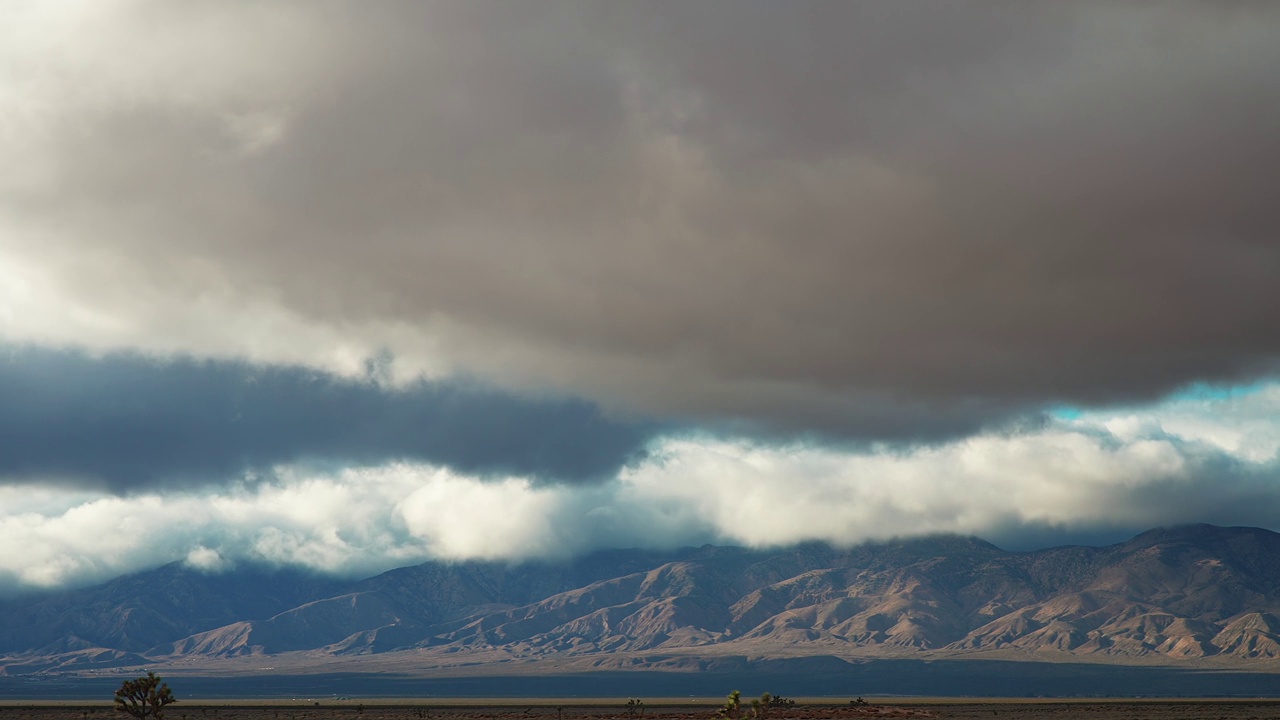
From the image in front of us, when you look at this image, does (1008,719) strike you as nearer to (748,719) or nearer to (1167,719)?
(1167,719)

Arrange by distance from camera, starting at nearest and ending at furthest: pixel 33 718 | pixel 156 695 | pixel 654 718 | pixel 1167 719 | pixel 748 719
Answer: pixel 748 719 → pixel 156 695 → pixel 1167 719 → pixel 654 718 → pixel 33 718

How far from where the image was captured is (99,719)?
19138cm

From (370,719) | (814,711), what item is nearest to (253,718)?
(370,719)

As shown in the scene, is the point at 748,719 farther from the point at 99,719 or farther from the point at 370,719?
the point at 99,719

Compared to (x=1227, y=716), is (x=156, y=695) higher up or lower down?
higher up

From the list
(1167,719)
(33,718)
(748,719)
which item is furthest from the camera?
(33,718)

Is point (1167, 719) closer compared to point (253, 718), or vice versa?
point (1167, 719)

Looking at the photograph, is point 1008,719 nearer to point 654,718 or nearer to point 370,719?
point 654,718

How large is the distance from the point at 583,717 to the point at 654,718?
1353 cm

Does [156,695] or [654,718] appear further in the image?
[654,718]

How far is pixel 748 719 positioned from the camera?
112750 millimetres

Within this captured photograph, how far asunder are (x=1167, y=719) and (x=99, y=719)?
531 ft

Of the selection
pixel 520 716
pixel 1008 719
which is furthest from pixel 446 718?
pixel 1008 719

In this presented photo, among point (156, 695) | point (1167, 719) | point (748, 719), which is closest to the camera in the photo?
point (748, 719)
